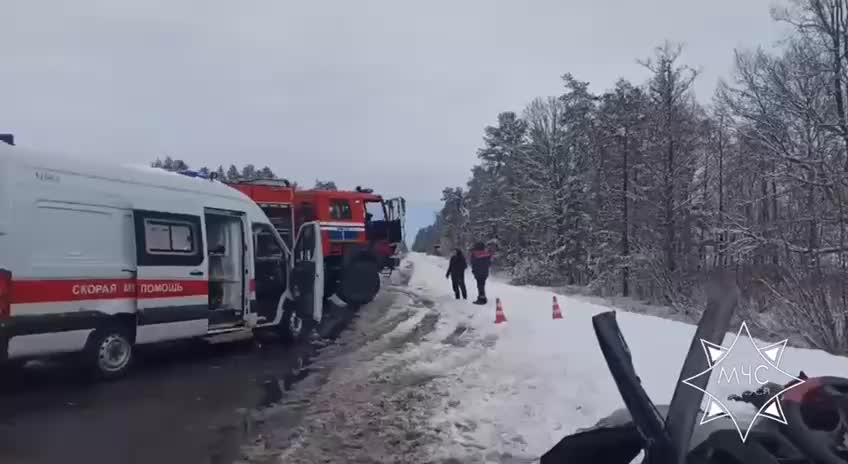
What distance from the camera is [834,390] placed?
102 inches

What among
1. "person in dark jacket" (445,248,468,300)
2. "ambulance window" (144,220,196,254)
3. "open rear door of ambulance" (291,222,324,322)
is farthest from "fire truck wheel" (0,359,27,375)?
"person in dark jacket" (445,248,468,300)

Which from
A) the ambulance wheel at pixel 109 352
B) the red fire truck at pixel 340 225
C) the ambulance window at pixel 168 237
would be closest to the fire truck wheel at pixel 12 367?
the ambulance wheel at pixel 109 352

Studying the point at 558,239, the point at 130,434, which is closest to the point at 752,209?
the point at 558,239

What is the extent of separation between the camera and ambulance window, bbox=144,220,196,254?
8.80 metres

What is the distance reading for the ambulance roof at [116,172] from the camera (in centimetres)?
736

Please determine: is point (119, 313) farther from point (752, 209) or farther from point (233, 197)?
point (752, 209)

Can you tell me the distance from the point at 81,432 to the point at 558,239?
4250 cm

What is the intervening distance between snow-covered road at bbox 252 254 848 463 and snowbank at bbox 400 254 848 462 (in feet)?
0.06

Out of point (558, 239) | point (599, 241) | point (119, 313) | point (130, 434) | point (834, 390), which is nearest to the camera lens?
point (834, 390)

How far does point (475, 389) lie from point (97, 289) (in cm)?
474

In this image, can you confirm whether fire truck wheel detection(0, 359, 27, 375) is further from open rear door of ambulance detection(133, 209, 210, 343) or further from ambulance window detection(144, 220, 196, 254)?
ambulance window detection(144, 220, 196, 254)

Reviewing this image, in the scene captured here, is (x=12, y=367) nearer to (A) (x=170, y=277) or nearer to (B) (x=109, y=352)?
(B) (x=109, y=352)

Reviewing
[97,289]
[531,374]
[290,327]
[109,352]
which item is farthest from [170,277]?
[531,374]

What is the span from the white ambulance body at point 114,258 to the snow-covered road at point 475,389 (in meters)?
2.29
